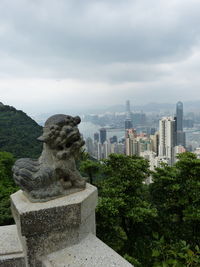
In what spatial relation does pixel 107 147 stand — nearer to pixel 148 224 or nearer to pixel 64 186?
pixel 148 224

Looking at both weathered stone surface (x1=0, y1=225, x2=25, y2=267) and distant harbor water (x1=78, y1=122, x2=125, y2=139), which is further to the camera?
distant harbor water (x1=78, y1=122, x2=125, y2=139)

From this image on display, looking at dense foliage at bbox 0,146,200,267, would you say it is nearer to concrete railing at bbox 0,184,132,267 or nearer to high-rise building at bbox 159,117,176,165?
concrete railing at bbox 0,184,132,267

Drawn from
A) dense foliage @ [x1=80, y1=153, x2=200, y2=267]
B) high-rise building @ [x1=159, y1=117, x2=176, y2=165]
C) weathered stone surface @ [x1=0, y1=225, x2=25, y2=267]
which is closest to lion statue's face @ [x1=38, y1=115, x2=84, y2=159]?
weathered stone surface @ [x1=0, y1=225, x2=25, y2=267]

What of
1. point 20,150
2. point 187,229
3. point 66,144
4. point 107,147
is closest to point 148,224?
point 187,229

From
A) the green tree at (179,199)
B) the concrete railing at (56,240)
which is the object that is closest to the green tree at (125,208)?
the green tree at (179,199)

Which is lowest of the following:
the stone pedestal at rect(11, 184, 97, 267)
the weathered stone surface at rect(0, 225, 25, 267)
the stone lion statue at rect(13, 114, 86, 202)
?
the weathered stone surface at rect(0, 225, 25, 267)

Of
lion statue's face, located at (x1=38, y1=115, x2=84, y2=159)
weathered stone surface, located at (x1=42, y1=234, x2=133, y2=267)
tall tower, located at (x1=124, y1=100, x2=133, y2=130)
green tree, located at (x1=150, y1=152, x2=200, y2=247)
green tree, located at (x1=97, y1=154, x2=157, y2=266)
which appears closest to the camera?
weathered stone surface, located at (x1=42, y1=234, x2=133, y2=267)
